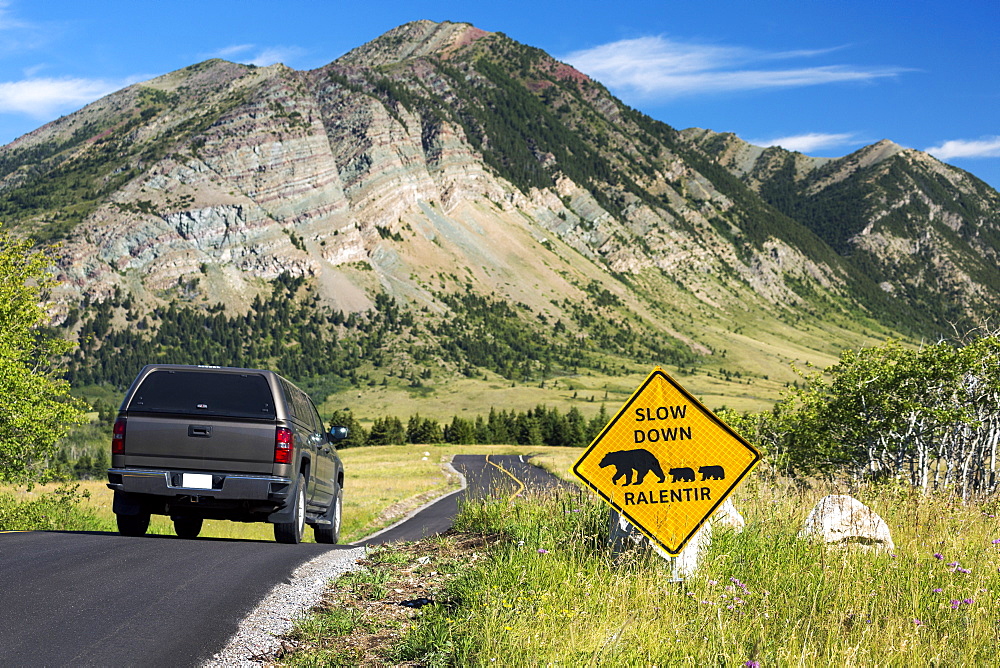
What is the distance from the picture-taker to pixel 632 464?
692 cm

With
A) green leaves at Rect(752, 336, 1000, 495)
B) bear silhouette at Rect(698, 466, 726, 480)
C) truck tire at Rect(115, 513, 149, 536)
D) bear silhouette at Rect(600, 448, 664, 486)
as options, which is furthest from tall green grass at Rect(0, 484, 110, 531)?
green leaves at Rect(752, 336, 1000, 495)

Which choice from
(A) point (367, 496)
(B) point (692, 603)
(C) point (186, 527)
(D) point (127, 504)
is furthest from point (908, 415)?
(B) point (692, 603)

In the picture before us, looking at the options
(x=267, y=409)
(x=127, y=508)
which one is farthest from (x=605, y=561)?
(x=127, y=508)

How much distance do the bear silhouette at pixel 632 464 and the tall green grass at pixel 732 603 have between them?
0.72 m

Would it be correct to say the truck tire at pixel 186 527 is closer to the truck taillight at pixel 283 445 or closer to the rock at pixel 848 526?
the truck taillight at pixel 283 445

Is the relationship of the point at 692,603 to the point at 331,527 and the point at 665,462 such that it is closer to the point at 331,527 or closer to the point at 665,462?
the point at 665,462

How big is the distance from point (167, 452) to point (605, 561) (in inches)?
272

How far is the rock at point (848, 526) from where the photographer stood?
801 centimetres

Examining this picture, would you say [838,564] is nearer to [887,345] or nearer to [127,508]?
[127,508]

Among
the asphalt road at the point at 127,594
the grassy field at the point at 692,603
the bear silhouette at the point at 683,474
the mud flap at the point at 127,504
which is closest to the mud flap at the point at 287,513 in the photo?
the asphalt road at the point at 127,594

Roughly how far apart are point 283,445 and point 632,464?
6187 mm

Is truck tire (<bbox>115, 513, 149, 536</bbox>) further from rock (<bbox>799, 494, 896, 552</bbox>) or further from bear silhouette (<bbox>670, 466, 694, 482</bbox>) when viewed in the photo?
rock (<bbox>799, 494, 896, 552</bbox>)

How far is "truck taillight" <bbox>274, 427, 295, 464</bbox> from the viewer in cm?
1148

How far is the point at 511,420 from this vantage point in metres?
120
